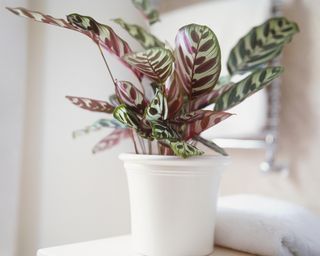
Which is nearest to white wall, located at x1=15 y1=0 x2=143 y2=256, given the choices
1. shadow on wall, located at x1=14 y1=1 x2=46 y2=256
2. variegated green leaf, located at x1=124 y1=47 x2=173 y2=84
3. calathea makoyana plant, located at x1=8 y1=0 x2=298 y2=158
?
shadow on wall, located at x1=14 y1=1 x2=46 y2=256

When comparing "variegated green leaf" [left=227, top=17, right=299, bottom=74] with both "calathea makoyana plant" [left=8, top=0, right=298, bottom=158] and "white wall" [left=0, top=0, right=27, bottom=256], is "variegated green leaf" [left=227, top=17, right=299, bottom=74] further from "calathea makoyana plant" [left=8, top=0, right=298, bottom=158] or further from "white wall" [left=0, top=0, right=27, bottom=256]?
"white wall" [left=0, top=0, right=27, bottom=256]

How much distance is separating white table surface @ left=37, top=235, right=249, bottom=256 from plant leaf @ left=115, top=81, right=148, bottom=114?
0.32 m

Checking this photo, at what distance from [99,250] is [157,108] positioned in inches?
14.4

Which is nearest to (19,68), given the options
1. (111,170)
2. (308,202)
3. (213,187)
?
(111,170)

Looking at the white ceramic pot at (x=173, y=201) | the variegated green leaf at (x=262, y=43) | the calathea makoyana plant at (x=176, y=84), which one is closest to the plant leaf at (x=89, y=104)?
the calathea makoyana plant at (x=176, y=84)

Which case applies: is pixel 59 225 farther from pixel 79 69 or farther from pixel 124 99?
pixel 124 99

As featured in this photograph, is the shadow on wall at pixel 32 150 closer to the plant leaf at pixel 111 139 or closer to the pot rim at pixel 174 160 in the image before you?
the plant leaf at pixel 111 139

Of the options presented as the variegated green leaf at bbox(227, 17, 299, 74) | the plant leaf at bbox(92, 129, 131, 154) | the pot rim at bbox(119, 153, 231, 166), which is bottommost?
the pot rim at bbox(119, 153, 231, 166)

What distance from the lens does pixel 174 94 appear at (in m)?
0.75

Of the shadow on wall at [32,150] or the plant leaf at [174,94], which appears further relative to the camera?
the shadow on wall at [32,150]

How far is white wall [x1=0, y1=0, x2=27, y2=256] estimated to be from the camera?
3.44 ft

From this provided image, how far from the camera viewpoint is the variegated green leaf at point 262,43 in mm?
899

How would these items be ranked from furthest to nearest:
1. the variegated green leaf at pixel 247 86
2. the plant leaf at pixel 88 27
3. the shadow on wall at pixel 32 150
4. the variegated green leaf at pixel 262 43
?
the shadow on wall at pixel 32 150
the variegated green leaf at pixel 262 43
the variegated green leaf at pixel 247 86
the plant leaf at pixel 88 27

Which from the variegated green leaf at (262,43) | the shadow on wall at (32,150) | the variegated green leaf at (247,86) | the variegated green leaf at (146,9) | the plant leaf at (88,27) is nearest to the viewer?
the plant leaf at (88,27)
